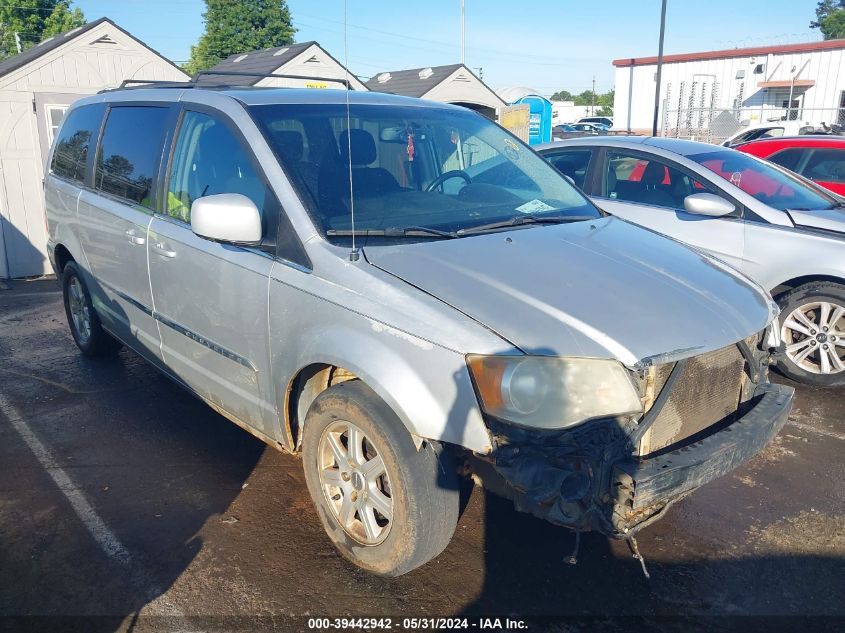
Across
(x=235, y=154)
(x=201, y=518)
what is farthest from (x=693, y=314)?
(x=201, y=518)

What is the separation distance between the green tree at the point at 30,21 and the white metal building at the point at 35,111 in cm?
2949

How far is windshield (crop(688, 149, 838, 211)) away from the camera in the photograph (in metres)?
5.69

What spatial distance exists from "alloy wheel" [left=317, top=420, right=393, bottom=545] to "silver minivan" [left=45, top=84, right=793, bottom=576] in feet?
0.04

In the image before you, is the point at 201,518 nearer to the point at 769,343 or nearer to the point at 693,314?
the point at 693,314

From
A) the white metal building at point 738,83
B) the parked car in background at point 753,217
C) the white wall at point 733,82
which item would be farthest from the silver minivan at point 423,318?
the white wall at point 733,82

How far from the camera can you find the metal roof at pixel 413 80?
15.7 m

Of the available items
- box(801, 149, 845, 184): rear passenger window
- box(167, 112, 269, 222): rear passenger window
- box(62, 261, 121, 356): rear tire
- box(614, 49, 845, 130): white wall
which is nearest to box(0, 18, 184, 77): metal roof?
box(62, 261, 121, 356): rear tire

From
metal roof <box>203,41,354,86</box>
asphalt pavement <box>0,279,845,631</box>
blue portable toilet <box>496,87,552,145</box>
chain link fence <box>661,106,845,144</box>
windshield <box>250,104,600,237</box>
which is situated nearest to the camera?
asphalt pavement <box>0,279,845,631</box>

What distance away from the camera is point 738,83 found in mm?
32812

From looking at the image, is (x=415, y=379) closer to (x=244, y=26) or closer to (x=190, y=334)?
(x=190, y=334)

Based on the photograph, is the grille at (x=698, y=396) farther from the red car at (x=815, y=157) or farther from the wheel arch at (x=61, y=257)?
the red car at (x=815, y=157)

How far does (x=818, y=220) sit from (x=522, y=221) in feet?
9.78

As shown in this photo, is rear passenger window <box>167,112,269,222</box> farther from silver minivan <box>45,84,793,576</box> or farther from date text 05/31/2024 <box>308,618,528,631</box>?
date text 05/31/2024 <box>308,618,528,631</box>

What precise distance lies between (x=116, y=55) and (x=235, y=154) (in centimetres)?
892
